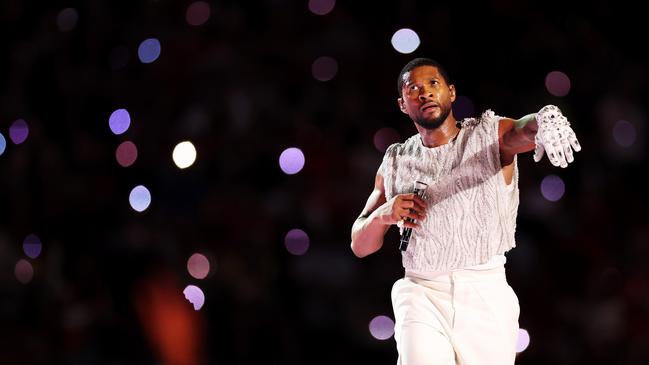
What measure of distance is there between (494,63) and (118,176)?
8.42ft

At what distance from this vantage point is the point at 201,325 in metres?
5.14

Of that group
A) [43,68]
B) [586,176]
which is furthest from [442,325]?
[43,68]

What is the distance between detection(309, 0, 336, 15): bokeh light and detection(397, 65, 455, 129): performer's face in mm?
3257

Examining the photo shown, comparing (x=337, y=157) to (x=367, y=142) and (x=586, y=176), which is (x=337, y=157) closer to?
(x=367, y=142)

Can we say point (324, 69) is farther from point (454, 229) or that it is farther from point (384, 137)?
point (454, 229)

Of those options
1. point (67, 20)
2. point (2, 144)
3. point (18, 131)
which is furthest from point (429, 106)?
point (67, 20)

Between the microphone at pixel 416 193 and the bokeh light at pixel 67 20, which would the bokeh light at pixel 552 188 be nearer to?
the microphone at pixel 416 193

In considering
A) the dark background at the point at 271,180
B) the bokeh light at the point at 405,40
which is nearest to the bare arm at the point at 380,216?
the dark background at the point at 271,180

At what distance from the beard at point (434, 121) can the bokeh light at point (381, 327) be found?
2506 mm

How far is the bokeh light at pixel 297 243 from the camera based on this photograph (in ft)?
17.6

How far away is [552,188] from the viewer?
533 centimetres

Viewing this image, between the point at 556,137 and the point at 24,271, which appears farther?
the point at 24,271

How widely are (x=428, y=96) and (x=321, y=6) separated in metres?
3.38

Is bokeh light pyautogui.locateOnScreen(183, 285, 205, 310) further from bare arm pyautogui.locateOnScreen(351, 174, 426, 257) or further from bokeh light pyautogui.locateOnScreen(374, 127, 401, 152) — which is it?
bare arm pyautogui.locateOnScreen(351, 174, 426, 257)
